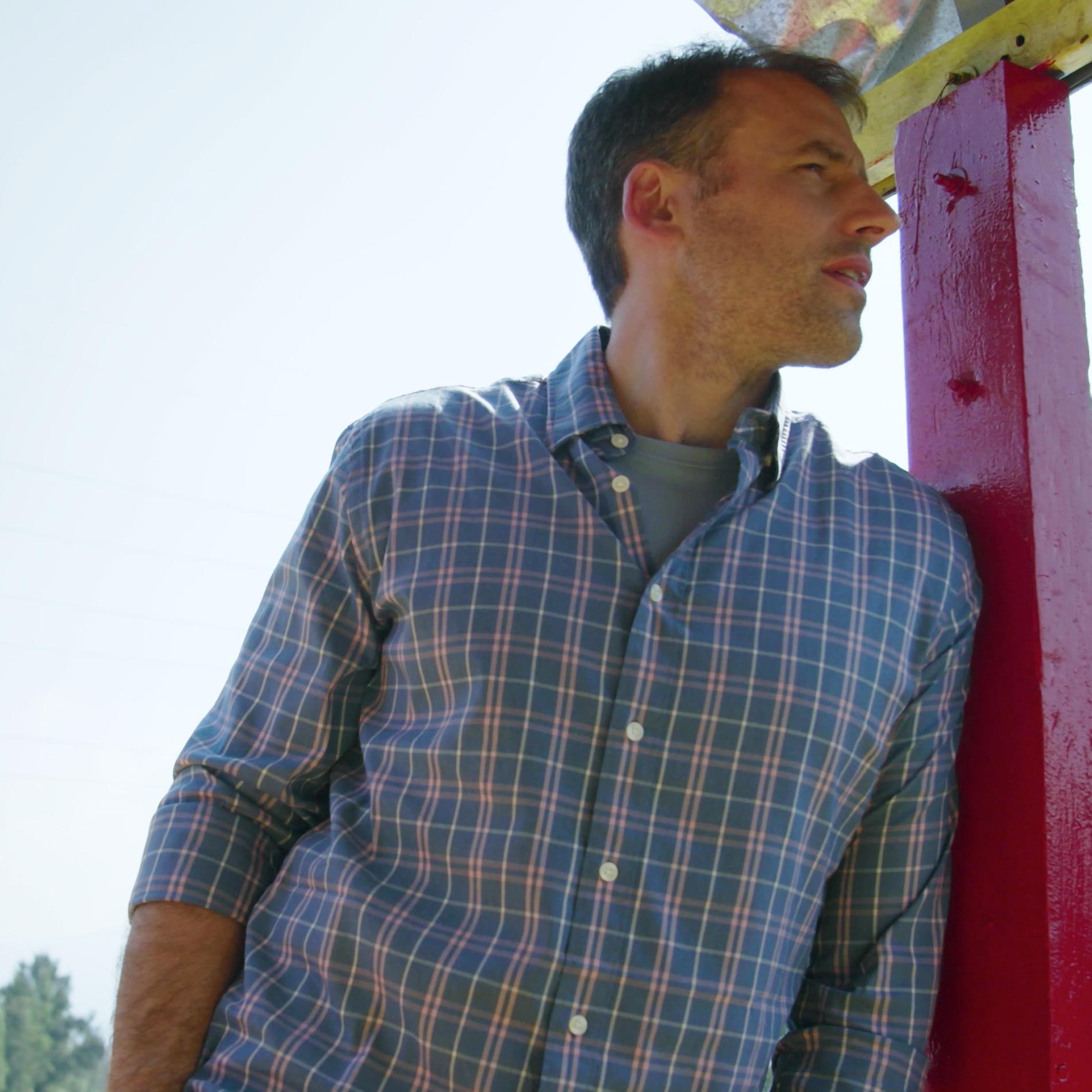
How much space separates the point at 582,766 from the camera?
134 centimetres

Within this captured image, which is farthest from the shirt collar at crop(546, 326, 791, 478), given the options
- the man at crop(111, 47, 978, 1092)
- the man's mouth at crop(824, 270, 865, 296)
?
the man's mouth at crop(824, 270, 865, 296)

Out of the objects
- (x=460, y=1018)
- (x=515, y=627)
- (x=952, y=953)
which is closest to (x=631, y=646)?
(x=515, y=627)

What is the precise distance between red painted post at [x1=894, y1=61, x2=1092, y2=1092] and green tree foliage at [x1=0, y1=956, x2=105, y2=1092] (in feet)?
91.7

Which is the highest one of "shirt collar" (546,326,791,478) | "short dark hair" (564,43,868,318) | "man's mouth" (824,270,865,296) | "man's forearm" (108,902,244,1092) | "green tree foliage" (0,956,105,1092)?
"short dark hair" (564,43,868,318)

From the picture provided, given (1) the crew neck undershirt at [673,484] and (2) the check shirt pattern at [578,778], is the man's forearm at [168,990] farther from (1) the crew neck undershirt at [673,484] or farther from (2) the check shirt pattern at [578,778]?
(1) the crew neck undershirt at [673,484]

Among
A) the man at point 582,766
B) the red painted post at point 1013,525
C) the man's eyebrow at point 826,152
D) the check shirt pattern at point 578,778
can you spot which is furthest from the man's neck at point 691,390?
the man's eyebrow at point 826,152

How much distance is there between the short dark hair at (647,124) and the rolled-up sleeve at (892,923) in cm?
94

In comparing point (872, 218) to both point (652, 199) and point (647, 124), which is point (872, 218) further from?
point (647, 124)

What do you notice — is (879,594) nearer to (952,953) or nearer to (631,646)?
(631,646)

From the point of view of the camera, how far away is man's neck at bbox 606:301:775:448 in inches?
67.5

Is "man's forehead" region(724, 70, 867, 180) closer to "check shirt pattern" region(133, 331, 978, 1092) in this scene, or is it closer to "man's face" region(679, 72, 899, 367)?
"man's face" region(679, 72, 899, 367)

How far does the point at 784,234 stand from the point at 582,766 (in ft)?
2.92

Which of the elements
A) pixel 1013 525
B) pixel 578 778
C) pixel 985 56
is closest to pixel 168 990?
pixel 578 778

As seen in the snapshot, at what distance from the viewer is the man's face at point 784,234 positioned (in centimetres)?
171
